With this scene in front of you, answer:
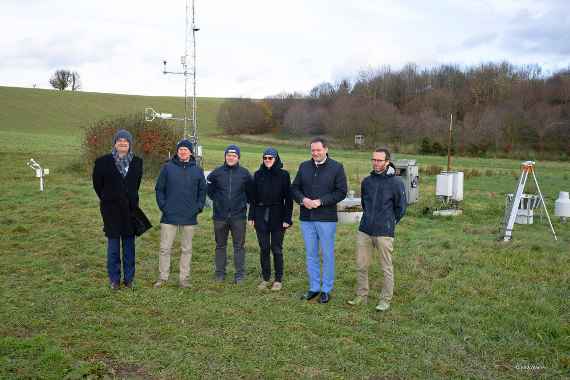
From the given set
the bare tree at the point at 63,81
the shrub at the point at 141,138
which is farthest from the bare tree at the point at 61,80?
the shrub at the point at 141,138

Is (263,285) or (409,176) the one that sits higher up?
(409,176)

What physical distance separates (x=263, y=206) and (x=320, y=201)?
855mm

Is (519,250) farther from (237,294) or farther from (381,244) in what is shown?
(237,294)

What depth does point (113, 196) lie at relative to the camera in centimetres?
593

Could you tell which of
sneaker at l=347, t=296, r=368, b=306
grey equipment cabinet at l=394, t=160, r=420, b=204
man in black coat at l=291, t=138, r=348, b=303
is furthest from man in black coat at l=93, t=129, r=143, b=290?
grey equipment cabinet at l=394, t=160, r=420, b=204

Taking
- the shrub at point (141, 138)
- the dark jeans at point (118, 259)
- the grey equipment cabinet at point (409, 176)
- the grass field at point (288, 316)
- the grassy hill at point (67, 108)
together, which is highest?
the grassy hill at point (67, 108)

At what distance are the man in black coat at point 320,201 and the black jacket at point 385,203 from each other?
0.34 meters

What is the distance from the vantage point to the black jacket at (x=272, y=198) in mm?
6070

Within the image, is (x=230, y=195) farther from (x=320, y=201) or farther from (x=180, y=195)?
(x=320, y=201)

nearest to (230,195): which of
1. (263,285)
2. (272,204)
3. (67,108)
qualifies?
(272,204)

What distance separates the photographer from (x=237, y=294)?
238 inches

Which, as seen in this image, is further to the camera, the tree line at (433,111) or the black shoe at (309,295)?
the tree line at (433,111)

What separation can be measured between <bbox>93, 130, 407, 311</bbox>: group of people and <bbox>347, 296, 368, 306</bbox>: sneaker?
0.05 ft

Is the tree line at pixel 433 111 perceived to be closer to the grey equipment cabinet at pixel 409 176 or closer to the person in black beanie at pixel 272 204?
the grey equipment cabinet at pixel 409 176
